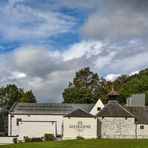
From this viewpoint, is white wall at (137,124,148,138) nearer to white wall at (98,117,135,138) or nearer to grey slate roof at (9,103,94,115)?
white wall at (98,117,135,138)

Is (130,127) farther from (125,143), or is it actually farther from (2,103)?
(2,103)

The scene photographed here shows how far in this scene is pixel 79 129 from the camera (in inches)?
2950

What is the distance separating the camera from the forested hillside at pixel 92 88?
114 meters

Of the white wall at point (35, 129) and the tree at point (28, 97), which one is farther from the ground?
the tree at point (28, 97)

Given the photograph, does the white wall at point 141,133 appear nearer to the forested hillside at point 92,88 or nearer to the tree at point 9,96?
the forested hillside at point 92,88

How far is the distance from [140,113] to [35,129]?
18.9m

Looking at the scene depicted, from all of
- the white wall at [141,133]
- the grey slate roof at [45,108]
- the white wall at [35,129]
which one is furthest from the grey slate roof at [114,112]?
the grey slate roof at [45,108]

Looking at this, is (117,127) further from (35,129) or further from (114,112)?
(35,129)

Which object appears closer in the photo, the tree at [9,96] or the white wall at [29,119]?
the white wall at [29,119]

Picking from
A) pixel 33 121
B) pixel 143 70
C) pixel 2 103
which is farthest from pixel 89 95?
pixel 143 70

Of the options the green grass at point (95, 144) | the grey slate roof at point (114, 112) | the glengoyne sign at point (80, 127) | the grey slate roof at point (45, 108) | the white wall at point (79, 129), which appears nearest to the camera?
the green grass at point (95, 144)

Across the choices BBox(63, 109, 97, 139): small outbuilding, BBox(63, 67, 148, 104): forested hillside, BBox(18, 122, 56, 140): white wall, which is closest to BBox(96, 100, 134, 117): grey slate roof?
BBox(63, 109, 97, 139): small outbuilding

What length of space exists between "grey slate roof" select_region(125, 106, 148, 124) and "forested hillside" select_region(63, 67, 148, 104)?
32.0 m

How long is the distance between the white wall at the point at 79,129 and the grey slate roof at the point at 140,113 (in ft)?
27.3
